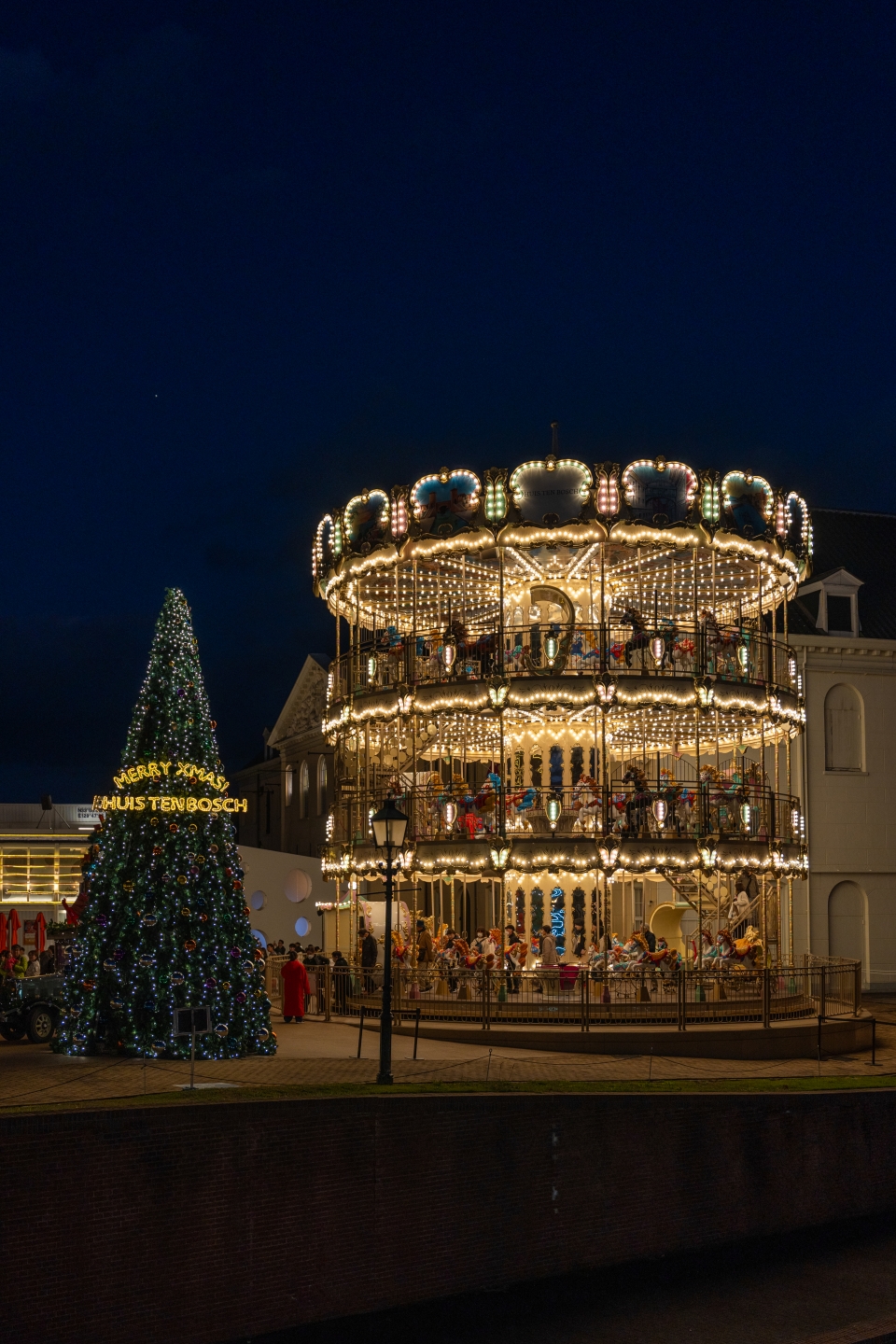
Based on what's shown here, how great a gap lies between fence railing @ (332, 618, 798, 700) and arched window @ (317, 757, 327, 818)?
83.4 ft

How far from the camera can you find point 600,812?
2694 centimetres

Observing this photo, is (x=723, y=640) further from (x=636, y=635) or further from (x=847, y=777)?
(x=847, y=777)

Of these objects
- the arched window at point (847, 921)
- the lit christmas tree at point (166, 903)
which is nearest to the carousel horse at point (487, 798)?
the lit christmas tree at point (166, 903)

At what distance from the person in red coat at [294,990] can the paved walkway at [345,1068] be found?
1.73 metres

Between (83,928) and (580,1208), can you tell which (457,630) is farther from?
(580,1208)

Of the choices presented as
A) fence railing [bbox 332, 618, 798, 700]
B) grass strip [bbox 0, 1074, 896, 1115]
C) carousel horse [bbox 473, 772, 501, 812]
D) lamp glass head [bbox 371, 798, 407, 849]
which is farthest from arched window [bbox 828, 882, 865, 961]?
lamp glass head [bbox 371, 798, 407, 849]

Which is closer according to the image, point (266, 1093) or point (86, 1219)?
point (86, 1219)

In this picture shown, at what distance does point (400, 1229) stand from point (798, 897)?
26419mm

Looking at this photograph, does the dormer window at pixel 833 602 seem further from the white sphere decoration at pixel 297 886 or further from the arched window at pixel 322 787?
the arched window at pixel 322 787

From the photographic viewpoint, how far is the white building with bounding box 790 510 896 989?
38.2 meters

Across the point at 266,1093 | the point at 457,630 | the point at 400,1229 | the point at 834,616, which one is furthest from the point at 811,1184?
the point at 834,616

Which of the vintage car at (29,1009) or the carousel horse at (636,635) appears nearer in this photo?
the vintage car at (29,1009)

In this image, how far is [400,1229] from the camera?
13227 mm

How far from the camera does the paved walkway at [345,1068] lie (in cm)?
1650
